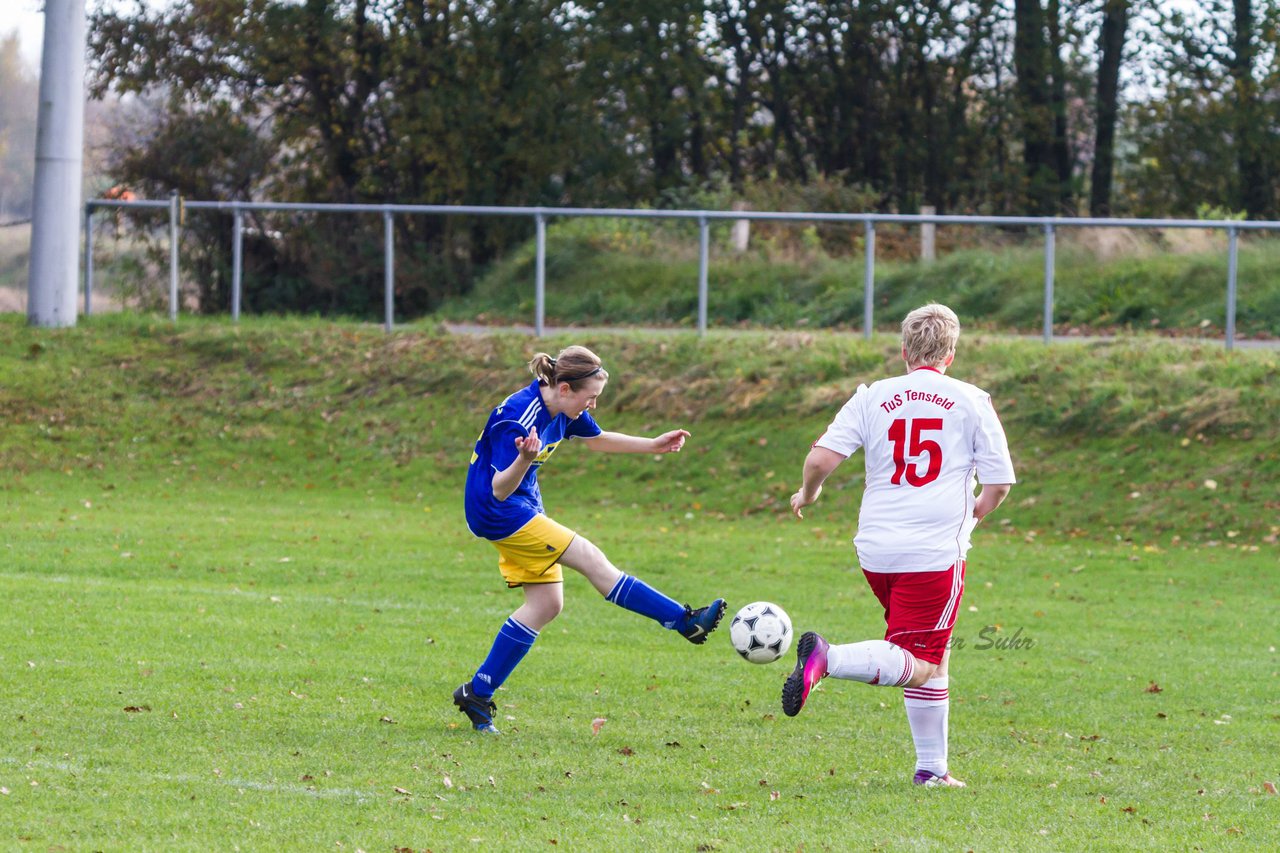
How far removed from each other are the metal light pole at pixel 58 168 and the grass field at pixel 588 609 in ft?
2.27

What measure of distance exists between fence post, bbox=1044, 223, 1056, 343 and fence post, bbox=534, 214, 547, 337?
20.3ft

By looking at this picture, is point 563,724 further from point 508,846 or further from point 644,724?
point 508,846

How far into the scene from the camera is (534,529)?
6.68 metres

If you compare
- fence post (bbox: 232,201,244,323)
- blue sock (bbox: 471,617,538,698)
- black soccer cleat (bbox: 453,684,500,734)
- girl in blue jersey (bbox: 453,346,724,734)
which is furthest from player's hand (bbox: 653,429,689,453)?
fence post (bbox: 232,201,244,323)

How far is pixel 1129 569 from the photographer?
12.6 m

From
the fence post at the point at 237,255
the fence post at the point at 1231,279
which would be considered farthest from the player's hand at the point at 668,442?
the fence post at the point at 237,255

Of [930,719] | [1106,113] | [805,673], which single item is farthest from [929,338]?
[1106,113]

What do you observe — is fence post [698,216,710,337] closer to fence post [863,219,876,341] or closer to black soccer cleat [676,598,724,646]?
fence post [863,219,876,341]

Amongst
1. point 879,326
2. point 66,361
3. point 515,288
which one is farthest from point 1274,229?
point 66,361

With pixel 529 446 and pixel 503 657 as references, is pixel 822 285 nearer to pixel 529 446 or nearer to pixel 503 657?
pixel 503 657

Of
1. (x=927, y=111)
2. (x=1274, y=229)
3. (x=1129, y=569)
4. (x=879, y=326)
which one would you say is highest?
(x=927, y=111)

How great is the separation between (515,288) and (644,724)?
14.0m

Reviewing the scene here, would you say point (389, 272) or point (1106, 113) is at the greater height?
point (1106, 113)

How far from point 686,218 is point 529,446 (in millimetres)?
13813
